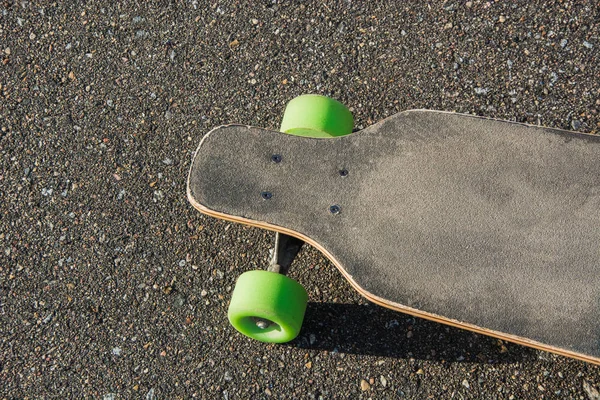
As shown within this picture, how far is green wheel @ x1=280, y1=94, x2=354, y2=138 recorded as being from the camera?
199 cm

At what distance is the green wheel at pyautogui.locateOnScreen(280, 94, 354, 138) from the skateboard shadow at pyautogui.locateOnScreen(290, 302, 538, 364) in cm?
55

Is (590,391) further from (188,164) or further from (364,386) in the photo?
(188,164)

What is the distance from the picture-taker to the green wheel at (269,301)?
5.76 feet

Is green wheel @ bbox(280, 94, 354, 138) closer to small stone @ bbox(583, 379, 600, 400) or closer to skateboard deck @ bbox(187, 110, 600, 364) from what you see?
skateboard deck @ bbox(187, 110, 600, 364)

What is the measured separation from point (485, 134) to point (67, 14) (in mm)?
1780

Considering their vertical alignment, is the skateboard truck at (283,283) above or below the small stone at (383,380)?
above

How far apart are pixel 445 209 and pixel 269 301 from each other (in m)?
0.55

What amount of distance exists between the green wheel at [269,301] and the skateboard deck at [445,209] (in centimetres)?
16

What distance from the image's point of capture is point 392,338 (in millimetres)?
1968

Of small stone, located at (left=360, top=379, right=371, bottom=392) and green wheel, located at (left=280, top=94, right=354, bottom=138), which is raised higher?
green wheel, located at (left=280, top=94, right=354, bottom=138)

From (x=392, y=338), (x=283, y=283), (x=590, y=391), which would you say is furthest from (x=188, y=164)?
(x=590, y=391)

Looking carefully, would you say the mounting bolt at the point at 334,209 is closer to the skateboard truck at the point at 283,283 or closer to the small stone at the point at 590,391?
the skateboard truck at the point at 283,283

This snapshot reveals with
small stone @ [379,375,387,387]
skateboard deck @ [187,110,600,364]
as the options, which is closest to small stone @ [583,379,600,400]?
skateboard deck @ [187,110,600,364]

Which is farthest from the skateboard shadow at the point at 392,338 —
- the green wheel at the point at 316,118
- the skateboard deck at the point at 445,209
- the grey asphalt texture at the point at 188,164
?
the green wheel at the point at 316,118
